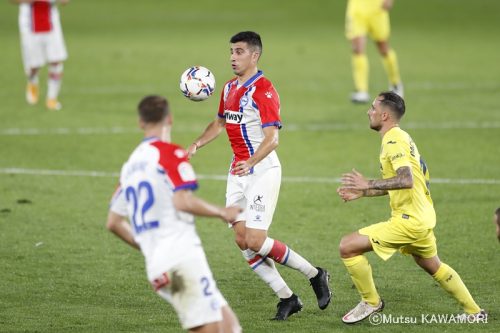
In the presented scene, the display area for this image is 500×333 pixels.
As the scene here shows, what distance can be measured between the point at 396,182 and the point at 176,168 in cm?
248

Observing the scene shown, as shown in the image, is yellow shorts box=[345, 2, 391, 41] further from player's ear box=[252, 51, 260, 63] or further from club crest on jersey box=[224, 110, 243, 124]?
club crest on jersey box=[224, 110, 243, 124]

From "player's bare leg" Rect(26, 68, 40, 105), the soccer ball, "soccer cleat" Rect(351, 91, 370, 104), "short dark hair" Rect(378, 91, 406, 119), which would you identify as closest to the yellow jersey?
"short dark hair" Rect(378, 91, 406, 119)

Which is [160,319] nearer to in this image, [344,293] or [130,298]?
[130,298]

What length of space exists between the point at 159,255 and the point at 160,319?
2407 mm

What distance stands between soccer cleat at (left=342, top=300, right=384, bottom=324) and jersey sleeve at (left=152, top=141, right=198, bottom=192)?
9.47 feet

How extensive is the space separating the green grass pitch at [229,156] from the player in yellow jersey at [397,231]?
0.30 metres

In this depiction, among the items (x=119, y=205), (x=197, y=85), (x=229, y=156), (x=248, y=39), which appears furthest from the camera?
(x=229, y=156)

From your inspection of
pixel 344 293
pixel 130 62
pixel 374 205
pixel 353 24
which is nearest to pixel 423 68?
pixel 353 24

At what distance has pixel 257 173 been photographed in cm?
1008

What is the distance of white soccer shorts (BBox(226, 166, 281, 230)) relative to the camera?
9.93 meters

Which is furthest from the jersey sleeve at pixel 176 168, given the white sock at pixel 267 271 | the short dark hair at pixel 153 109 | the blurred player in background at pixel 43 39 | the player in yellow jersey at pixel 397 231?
the blurred player in background at pixel 43 39

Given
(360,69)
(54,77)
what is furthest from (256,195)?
(54,77)

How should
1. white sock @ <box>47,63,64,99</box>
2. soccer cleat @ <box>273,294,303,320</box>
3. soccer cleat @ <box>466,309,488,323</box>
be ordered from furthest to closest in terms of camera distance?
Result: white sock @ <box>47,63,64,99</box> → soccer cleat @ <box>273,294,303,320</box> → soccer cleat @ <box>466,309,488,323</box>

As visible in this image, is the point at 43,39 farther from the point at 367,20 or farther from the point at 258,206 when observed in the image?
the point at 258,206
